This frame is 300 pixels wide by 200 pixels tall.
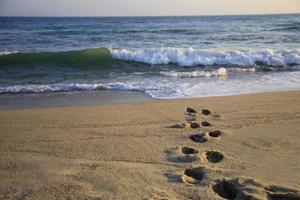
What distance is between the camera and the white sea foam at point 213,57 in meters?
11.8

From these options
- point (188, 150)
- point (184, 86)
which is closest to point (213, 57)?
point (184, 86)

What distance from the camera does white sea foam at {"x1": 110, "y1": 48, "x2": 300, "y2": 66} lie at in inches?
465

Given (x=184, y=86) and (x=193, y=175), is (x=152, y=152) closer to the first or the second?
(x=193, y=175)

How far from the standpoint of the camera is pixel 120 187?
315 centimetres

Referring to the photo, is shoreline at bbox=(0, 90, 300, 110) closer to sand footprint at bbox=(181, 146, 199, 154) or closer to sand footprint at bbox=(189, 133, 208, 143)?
sand footprint at bbox=(189, 133, 208, 143)

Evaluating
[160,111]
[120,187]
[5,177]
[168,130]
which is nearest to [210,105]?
[160,111]

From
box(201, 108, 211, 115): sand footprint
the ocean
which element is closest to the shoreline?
the ocean

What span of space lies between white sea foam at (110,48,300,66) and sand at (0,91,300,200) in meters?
5.95

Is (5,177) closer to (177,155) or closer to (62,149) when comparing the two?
(62,149)

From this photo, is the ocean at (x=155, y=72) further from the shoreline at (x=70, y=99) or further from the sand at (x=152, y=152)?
the sand at (x=152, y=152)

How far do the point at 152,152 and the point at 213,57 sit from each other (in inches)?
346

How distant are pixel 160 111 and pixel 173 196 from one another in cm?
283

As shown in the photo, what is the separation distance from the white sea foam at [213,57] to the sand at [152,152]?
19.5ft

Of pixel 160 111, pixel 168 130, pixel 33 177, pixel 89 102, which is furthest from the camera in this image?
pixel 89 102
